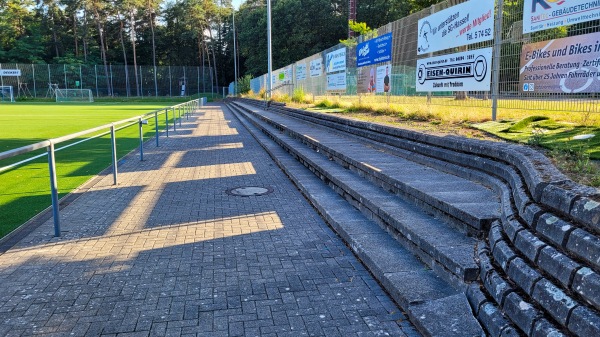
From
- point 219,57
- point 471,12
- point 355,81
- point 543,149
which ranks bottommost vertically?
point 543,149

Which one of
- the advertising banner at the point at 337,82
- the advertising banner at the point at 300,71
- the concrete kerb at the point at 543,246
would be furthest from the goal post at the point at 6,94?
the concrete kerb at the point at 543,246

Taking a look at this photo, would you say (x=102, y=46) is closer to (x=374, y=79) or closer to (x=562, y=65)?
(x=374, y=79)

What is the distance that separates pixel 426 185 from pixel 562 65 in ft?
9.73

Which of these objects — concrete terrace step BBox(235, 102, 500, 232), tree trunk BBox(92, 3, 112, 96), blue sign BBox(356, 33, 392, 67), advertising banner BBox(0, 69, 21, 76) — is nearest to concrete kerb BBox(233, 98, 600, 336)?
concrete terrace step BBox(235, 102, 500, 232)

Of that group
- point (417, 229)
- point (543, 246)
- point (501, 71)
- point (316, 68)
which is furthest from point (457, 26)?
point (316, 68)

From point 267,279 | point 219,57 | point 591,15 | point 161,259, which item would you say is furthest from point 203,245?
point 219,57

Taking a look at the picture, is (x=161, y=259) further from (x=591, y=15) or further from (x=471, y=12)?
(x=471, y=12)

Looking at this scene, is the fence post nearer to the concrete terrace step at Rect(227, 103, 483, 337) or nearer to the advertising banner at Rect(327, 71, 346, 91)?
the concrete terrace step at Rect(227, 103, 483, 337)

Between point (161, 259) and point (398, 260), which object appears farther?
point (161, 259)

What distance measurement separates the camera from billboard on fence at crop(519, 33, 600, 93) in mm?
5949

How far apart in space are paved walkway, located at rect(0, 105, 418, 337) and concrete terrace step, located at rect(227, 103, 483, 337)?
0.13m

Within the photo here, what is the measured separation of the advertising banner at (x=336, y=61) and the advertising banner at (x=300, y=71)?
5499mm

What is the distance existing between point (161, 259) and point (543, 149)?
4328 millimetres

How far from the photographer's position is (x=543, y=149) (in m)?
5.21
